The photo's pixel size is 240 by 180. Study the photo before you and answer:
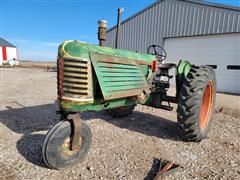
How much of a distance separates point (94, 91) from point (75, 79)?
370 mm

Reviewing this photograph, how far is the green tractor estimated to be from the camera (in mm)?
2537

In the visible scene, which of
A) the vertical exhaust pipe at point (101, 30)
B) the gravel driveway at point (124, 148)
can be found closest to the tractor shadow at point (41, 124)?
the gravel driveway at point (124, 148)

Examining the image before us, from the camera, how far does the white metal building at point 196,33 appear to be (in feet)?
31.2

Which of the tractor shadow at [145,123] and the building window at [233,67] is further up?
the building window at [233,67]

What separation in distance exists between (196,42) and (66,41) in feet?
30.6

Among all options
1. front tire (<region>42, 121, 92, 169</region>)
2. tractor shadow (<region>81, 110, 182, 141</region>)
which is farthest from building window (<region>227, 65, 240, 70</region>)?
front tire (<region>42, 121, 92, 169</region>)

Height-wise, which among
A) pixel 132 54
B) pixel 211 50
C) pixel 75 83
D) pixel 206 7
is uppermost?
pixel 206 7

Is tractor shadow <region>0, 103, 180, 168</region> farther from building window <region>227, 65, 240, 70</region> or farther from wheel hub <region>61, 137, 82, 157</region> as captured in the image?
building window <region>227, 65, 240, 70</region>

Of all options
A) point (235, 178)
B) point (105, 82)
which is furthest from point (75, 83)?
point (235, 178)

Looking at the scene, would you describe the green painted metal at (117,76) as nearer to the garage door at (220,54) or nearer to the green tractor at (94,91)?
the green tractor at (94,91)

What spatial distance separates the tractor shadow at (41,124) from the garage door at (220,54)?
6176 millimetres

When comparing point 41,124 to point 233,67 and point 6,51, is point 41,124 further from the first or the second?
point 6,51

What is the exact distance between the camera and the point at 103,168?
2789 mm

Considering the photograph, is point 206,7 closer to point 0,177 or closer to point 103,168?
point 103,168
